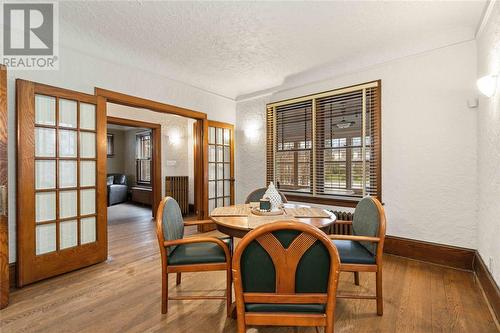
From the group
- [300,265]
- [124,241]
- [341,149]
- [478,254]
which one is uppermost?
[341,149]

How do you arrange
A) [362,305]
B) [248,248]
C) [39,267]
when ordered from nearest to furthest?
[248,248] → [362,305] → [39,267]

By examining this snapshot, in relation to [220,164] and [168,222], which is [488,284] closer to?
[168,222]

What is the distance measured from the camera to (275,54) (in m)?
3.11

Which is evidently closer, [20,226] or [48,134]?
[20,226]

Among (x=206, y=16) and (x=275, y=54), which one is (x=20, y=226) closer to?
(x=206, y=16)

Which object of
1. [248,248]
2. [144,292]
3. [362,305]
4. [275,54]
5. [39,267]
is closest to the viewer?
[248,248]

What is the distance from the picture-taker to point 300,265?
112 cm

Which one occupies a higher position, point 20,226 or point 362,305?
point 20,226

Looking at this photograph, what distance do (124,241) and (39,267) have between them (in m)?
1.37

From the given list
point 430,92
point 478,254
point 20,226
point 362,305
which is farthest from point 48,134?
point 478,254

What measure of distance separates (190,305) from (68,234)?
175 cm

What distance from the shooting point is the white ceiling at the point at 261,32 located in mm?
2199

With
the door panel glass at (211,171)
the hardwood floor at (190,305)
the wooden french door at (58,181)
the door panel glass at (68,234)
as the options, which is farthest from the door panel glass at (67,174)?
the door panel glass at (211,171)

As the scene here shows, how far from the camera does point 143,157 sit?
26.6ft
